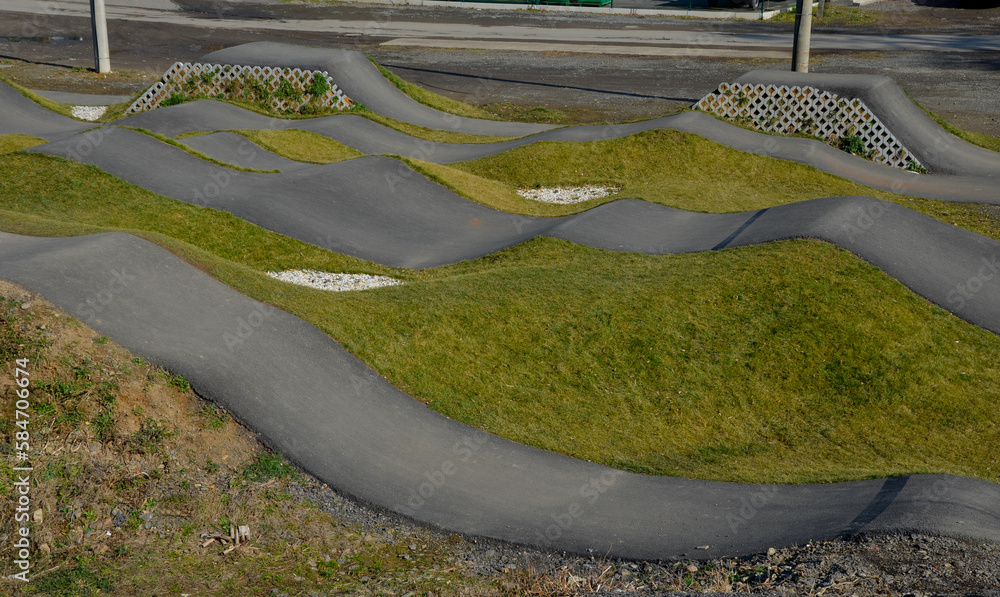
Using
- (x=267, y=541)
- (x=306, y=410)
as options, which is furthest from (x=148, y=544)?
(x=306, y=410)

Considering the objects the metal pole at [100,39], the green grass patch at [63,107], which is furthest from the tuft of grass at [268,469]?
the metal pole at [100,39]

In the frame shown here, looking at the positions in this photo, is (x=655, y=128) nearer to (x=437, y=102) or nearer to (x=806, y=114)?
(x=806, y=114)

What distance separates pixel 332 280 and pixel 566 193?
24.1 ft

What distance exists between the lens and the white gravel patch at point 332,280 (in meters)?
13.9

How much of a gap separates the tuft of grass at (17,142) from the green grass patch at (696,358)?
674 cm

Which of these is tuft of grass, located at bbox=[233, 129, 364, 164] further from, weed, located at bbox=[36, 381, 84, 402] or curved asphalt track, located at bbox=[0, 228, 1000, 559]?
weed, located at bbox=[36, 381, 84, 402]

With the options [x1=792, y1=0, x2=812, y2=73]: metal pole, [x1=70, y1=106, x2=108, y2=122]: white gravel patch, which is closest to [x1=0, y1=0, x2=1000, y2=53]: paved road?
[x1=792, y1=0, x2=812, y2=73]: metal pole

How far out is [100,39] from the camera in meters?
30.5

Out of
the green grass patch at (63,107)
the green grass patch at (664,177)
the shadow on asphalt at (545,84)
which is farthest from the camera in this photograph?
A: the shadow on asphalt at (545,84)

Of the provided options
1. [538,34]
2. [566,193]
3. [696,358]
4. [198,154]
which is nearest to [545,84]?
[538,34]

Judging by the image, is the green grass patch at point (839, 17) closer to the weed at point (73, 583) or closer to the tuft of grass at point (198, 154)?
the tuft of grass at point (198, 154)

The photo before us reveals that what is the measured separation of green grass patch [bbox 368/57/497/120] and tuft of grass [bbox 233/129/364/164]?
5.75 m

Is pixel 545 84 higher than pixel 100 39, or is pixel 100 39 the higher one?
pixel 100 39

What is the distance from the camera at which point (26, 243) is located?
1133 centimetres
